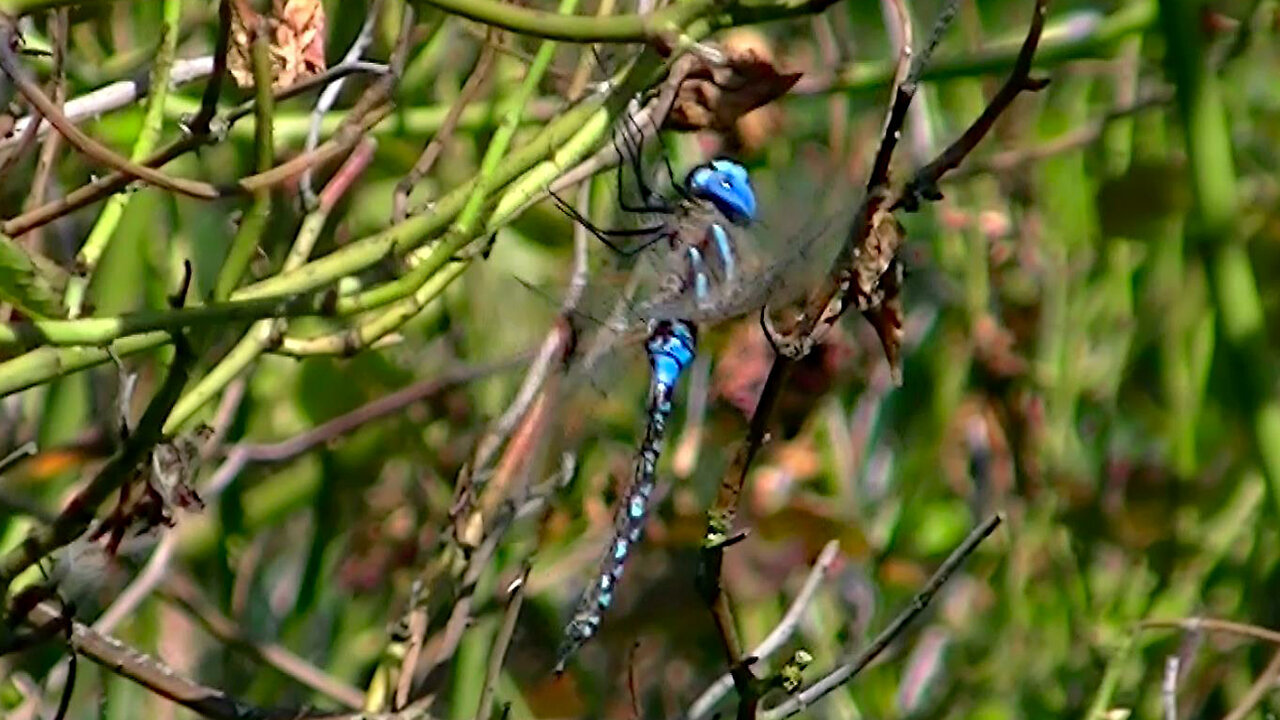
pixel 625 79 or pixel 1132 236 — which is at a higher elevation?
pixel 1132 236

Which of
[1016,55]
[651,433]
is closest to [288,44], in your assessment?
[651,433]

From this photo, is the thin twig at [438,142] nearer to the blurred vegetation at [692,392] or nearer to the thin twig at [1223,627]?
the blurred vegetation at [692,392]

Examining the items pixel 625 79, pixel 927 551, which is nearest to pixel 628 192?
pixel 625 79

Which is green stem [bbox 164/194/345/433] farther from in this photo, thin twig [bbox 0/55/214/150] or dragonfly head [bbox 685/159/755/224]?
dragonfly head [bbox 685/159/755/224]

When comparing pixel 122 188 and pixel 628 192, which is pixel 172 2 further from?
pixel 628 192

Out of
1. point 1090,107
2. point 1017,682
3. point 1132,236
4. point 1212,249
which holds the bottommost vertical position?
point 1017,682

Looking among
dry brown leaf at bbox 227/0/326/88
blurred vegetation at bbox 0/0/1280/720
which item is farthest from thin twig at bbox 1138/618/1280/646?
dry brown leaf at bbox 227/0/326/88
